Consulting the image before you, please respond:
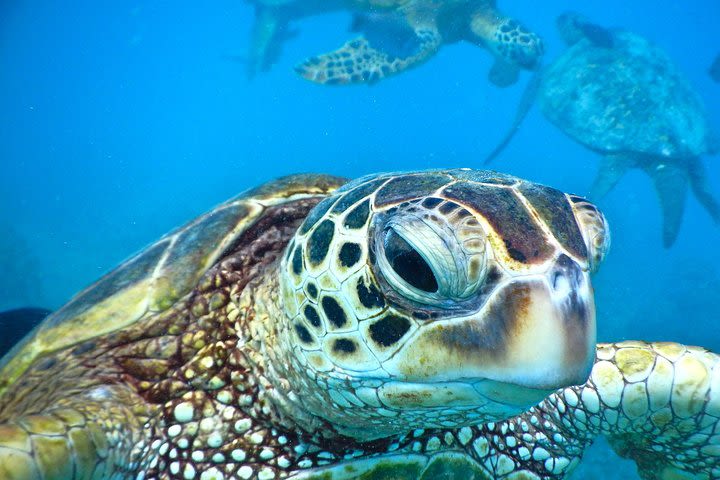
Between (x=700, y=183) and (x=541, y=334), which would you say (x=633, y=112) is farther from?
(x=541, y=334)

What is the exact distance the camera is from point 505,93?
96562 millimetres

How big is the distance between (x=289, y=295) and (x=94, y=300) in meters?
0.94

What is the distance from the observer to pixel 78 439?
136 cm

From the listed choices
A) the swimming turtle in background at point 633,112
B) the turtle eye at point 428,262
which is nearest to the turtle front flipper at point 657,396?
the turtle eye at point 428,262

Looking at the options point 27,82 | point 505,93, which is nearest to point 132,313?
point 505,93

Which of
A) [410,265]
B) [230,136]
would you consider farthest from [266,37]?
[230,136]

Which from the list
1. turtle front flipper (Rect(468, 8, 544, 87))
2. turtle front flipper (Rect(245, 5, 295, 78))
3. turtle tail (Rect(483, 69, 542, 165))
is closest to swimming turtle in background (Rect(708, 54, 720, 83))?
turtle tail (Rect(483, 69, 542, 165))

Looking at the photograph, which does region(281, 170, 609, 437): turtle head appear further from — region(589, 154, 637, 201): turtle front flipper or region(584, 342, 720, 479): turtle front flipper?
region(589, 154, 637, 201): turtle front flipper

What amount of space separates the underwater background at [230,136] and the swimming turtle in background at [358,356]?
→ 21.7ft

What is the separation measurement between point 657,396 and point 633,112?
37.6 feet

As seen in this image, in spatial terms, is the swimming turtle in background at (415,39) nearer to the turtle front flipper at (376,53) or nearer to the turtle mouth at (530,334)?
the turtle front flipper at (376,53)

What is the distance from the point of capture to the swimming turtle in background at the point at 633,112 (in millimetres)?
11586

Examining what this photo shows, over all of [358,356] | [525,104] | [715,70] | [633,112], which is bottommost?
[715,70]

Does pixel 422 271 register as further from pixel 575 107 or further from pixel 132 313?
pixel 575 107
